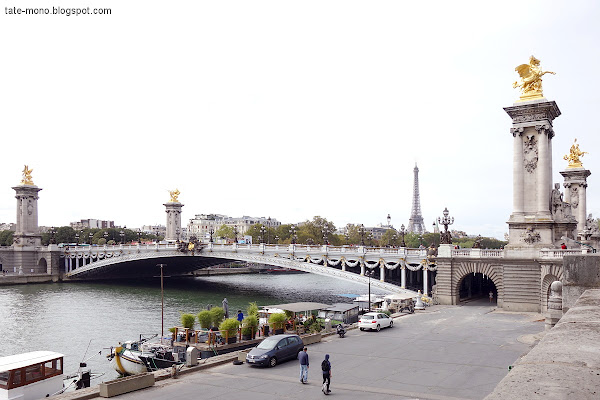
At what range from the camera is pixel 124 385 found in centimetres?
1891

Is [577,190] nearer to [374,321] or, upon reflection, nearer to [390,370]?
[374,321]

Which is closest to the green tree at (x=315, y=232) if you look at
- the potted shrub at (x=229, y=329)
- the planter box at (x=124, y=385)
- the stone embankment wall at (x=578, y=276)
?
the potted shrub at (x=229, y=329)

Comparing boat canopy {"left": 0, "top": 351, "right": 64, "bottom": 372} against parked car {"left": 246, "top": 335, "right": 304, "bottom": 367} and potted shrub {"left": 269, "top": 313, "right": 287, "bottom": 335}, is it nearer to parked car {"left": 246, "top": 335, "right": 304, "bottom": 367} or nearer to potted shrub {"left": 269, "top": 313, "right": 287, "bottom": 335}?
parked car {"left": 246, "top": 335, "right": 304, "bottom": 367}

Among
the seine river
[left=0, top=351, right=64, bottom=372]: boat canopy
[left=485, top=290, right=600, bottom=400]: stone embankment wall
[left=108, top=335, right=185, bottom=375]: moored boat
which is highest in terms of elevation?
[left=485, top=290, right=600, bottom=400]: stone embankment wall

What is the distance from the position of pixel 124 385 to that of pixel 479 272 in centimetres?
3216

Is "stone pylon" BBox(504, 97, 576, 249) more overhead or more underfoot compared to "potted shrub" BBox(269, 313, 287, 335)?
more overhead

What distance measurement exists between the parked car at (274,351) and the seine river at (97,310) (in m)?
10.6

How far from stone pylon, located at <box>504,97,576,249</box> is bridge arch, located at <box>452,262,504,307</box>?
2393mm

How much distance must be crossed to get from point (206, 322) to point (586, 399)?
1117 inches

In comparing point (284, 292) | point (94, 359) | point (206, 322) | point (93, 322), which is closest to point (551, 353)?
point (206, 322)

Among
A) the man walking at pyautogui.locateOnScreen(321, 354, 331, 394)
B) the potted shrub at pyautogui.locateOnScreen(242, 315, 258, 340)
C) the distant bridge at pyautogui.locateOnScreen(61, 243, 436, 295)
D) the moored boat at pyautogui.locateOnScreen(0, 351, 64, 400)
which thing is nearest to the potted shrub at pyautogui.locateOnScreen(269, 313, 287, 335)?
the potted shrub at pyautogui.locateOnScreen(242, 315, 258, 340)

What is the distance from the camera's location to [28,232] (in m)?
103

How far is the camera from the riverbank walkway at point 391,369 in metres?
18.4

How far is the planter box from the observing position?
721 inches
